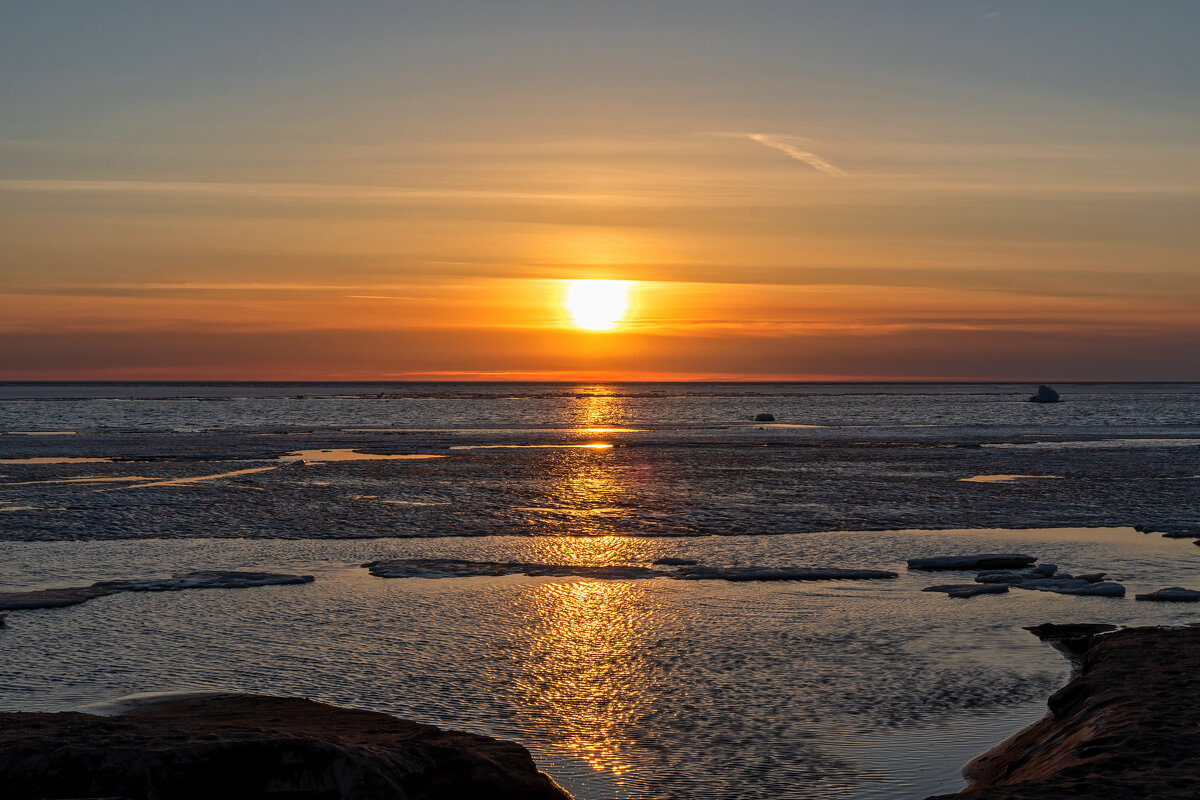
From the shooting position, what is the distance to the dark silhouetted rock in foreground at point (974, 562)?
52.3 feet

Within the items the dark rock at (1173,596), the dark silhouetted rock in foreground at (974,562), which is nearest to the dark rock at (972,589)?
the dark silhouetted rock in foreground at (974,562)

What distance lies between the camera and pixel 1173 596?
1331 centimetres

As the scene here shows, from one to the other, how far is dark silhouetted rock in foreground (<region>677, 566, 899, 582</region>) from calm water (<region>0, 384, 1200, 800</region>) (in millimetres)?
441

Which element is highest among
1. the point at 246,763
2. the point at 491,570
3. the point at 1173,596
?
the point at 246,763

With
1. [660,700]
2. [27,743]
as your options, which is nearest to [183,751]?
[27,743]

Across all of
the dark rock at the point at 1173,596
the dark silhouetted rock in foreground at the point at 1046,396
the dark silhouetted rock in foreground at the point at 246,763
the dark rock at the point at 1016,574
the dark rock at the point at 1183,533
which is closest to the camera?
the dark silhouetted rock in foreground at the point at 246,763

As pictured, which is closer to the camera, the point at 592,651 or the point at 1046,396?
the point at 592,651

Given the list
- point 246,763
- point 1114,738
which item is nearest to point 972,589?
point 1114,738

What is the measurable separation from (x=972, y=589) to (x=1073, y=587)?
1.37 metres

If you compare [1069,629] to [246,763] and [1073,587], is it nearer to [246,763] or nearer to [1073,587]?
[1073,587]

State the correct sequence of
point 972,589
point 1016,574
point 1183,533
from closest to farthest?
point 972,589 < point 1016,574 < point 1183,533

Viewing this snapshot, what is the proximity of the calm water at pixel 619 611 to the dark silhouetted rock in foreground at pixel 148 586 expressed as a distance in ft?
1.31

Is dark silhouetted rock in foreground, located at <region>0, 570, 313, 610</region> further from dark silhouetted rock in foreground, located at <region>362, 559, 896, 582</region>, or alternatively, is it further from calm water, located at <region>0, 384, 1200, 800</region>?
dark silhouetted rock in foreground, located at <region>362, 559, 896, 582</region>

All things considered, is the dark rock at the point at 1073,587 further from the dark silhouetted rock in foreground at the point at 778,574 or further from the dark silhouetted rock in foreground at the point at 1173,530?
the dark silhouetted rock in foreground at the point at 1173,530
